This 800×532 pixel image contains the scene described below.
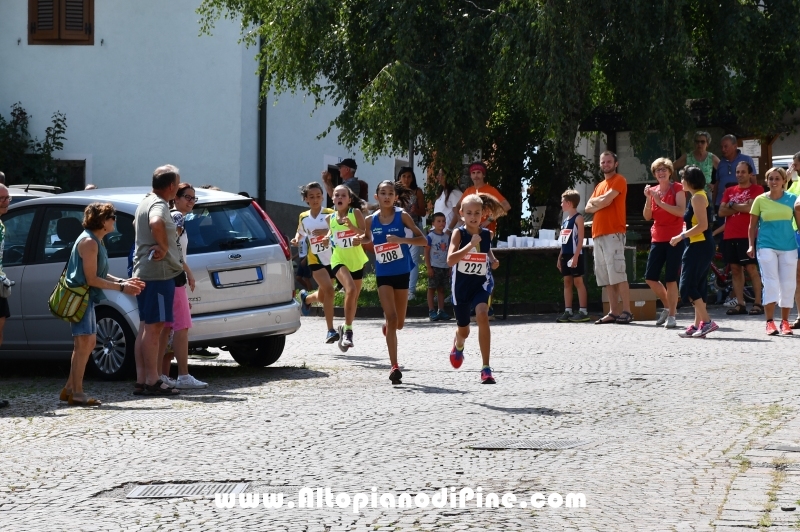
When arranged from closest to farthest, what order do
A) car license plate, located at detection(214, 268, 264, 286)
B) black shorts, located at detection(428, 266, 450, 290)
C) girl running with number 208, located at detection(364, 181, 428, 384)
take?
1. girl running with number 208, located at detection(364, 181, 428, 384)
2. car license plate, located at detection(214, 268, 264, 286)
3. black shorts, located at detection(428, 266, 450, 290)

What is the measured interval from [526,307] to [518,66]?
3.56 m

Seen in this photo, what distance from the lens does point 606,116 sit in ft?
96.8

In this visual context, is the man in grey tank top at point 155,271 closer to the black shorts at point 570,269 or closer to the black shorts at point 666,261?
the black shorts at point 666,261

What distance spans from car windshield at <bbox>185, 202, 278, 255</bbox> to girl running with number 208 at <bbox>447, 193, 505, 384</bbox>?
234 centimetres

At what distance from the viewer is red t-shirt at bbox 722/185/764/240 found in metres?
17.8

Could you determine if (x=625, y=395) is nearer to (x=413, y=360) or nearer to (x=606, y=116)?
(x=413, y=360)

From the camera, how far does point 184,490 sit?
6.87 meters

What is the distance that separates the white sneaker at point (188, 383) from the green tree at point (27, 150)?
57.7 ft

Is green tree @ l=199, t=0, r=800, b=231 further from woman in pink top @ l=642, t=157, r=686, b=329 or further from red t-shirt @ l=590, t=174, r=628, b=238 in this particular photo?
woman in pink top @ l=642, t=157, r=686, b=329

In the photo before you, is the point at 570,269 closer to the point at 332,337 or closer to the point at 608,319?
the point at 608,319

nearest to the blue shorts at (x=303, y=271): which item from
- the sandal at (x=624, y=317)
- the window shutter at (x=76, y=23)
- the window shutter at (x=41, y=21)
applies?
the sandal at (x=624, y=317)

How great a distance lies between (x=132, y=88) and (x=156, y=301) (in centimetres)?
1881

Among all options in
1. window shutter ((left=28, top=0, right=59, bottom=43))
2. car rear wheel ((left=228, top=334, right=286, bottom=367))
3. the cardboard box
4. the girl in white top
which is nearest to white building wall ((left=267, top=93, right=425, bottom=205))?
window shutter ((left=28, top=0, right=59, bottom=43))

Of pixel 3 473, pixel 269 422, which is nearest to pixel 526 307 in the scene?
pixel 269 422
